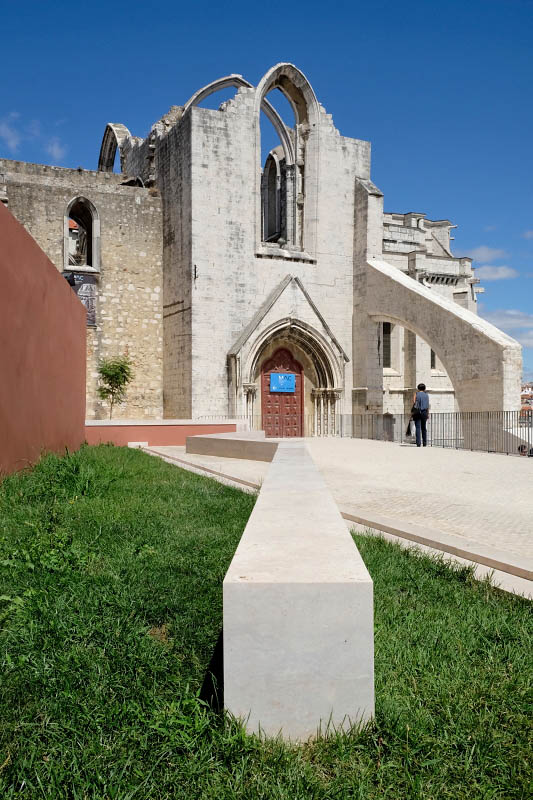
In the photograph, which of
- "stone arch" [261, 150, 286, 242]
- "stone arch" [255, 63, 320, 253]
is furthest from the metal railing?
"stone arch" [261, 150, 286, 242]

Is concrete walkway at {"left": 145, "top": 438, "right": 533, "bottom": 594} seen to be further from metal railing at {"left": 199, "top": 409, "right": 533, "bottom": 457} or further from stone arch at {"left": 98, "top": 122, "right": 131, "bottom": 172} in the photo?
stone arch at {"left": 98, "top": 122, "right": 131, "bottom": 172}

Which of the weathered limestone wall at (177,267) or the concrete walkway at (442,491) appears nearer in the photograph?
the concrete walkway at (442,491)

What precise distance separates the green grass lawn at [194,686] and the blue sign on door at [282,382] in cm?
1860

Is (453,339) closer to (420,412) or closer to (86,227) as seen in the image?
(420,412)

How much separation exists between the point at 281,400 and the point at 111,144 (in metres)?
16.8

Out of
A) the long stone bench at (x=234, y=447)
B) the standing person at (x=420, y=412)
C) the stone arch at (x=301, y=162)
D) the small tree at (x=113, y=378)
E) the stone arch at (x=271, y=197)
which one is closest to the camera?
the long stone bench at (x=234, y=447)

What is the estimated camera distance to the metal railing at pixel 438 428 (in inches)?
618

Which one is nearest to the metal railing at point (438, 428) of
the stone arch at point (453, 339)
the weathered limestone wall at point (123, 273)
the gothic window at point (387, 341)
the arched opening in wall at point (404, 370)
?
the stone arch at point (453, 339)

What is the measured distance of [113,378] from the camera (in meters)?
21.0

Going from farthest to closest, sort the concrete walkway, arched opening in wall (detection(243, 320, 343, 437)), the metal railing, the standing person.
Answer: arched opening in wall (detection(243, 320, 343, 437)) → the standing person → the metal railing → the concrete walkway

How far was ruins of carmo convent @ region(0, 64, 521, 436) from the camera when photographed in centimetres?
2058

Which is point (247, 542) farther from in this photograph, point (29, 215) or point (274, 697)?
point (29, 215)

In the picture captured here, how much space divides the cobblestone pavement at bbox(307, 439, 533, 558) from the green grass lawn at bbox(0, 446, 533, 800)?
142 centimetres

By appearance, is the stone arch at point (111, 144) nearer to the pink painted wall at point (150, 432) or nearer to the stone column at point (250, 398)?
the stone column at point (250, 398)
